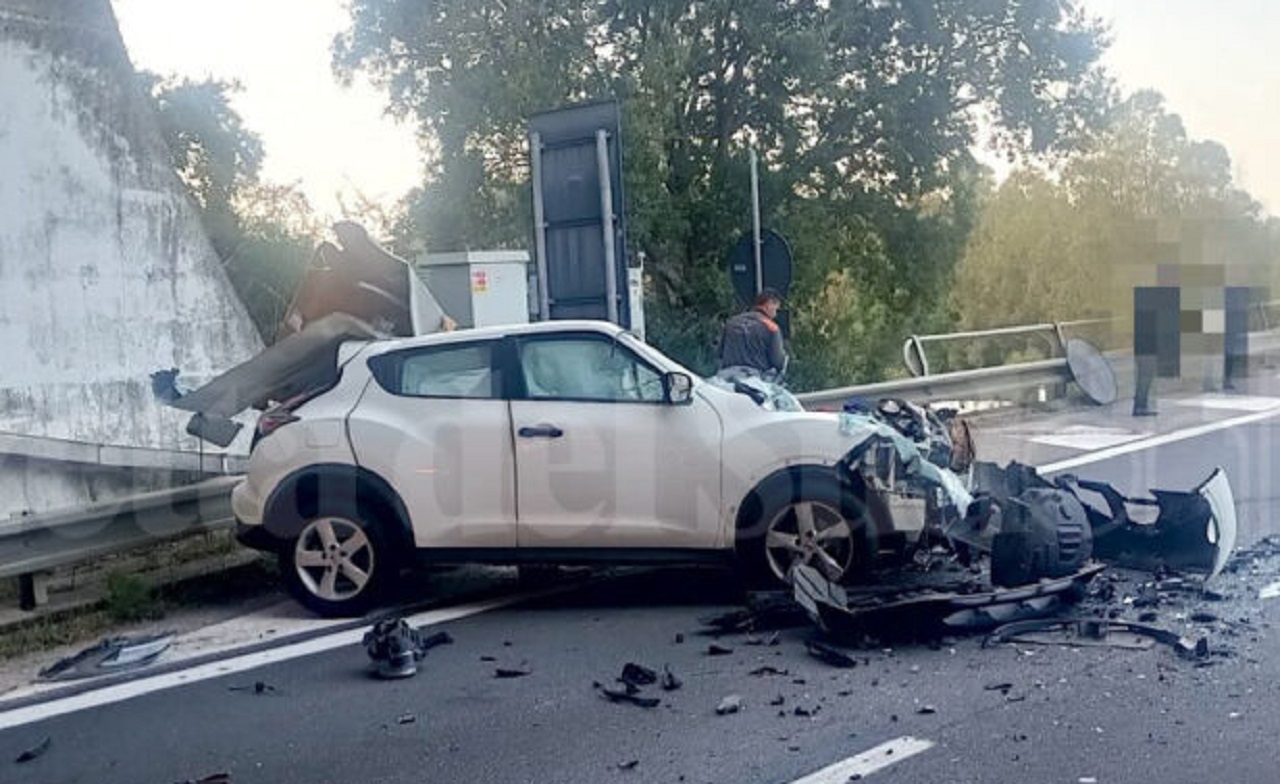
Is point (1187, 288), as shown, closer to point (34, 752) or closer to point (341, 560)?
point (341, 560)

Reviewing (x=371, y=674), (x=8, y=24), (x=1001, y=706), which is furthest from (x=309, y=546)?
(x=8, y=24)

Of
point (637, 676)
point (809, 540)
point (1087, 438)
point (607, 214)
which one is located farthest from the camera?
point (1087, 438)

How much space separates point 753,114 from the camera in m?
20.5

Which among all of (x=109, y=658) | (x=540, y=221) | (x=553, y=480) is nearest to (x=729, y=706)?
(x=553, y=480)

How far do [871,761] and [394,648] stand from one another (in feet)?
7.73

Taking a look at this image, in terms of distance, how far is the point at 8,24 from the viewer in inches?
406

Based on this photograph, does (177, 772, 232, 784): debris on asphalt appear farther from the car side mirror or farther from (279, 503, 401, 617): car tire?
the car side mirror

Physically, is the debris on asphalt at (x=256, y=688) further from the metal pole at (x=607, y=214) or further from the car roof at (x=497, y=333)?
the metal pole at (x=607, y=214)

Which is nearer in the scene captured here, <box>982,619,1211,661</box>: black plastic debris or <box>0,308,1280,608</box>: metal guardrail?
<box>982,619,1211,661</box>: black plastic debris

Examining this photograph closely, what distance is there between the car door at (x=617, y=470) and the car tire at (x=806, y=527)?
22cm

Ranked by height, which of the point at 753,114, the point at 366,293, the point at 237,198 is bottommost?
the point at 366,293

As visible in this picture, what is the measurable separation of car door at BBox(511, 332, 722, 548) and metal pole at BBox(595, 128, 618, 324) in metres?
3.12

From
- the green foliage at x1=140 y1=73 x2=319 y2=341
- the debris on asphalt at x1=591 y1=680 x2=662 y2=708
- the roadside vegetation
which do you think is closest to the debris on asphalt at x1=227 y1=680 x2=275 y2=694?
the debris on asphalt at x1=591 y1=680 x2=662 y2=708

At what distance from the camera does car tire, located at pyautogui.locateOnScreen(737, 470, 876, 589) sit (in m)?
6.41
